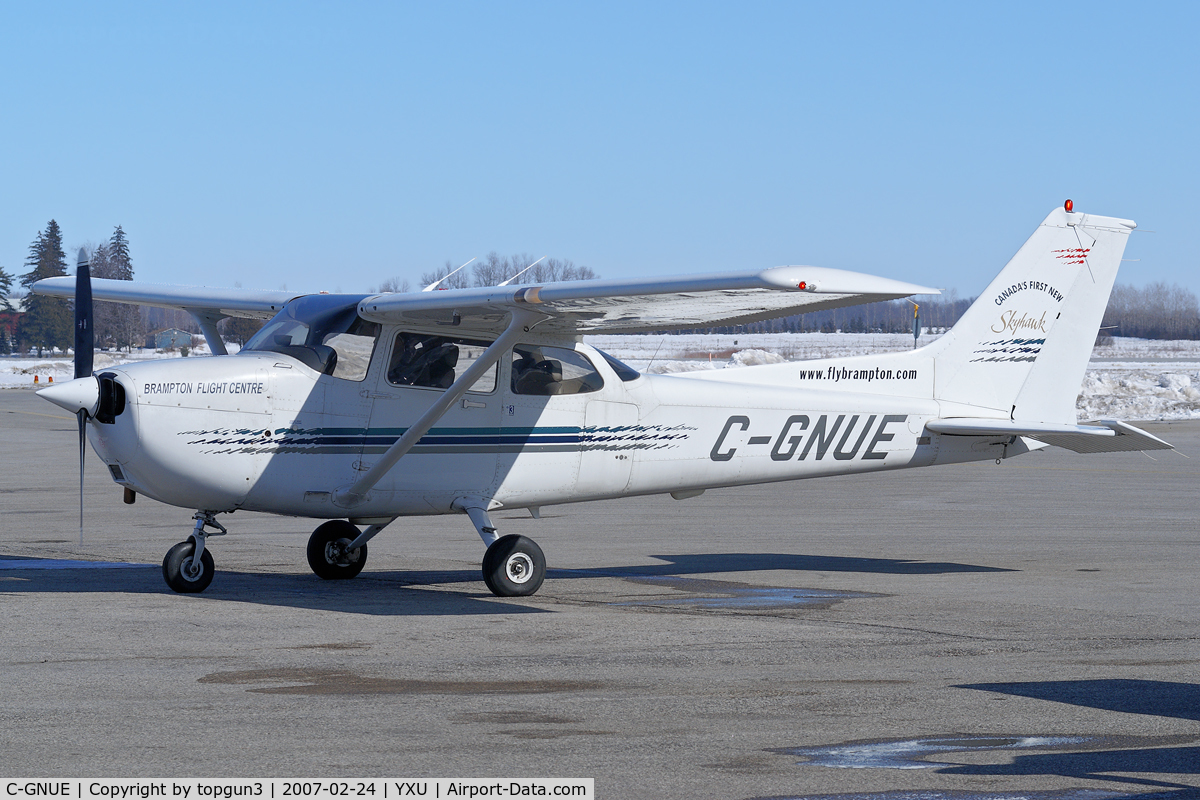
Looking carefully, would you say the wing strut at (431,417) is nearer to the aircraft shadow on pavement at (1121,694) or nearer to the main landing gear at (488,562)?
the main landing gear at (488,562)

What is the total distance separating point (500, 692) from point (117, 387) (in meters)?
4.10

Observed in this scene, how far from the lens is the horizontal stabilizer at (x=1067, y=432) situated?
35.1ft

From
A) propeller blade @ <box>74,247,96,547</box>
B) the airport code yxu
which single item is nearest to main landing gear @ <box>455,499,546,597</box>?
propeller blade @ <box>74,247,96,547</box>

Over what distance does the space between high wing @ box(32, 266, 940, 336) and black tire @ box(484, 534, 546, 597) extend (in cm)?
167

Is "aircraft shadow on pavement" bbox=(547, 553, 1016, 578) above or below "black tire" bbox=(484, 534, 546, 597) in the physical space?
below

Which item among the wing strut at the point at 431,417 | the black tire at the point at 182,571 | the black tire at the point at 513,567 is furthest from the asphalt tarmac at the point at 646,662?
the wing strut at the point at 431,417

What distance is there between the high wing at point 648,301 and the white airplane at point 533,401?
21 mm

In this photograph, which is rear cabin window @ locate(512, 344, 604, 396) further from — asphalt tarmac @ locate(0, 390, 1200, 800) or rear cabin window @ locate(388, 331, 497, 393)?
asphalt tarmac @ locate(0, 390, 1200, 800)

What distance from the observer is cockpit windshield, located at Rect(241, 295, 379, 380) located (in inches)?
371

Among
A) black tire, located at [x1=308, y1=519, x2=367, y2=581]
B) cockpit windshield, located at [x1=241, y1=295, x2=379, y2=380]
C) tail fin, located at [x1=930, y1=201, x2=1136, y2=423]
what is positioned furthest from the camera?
tail fin, located at [x1=930, y1=201, x2=1136, y2=423]

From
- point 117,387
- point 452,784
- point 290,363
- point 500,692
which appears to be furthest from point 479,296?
point 452,784

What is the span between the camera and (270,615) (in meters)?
8.54

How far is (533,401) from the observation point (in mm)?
10062

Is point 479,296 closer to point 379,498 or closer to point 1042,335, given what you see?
point 379,498
